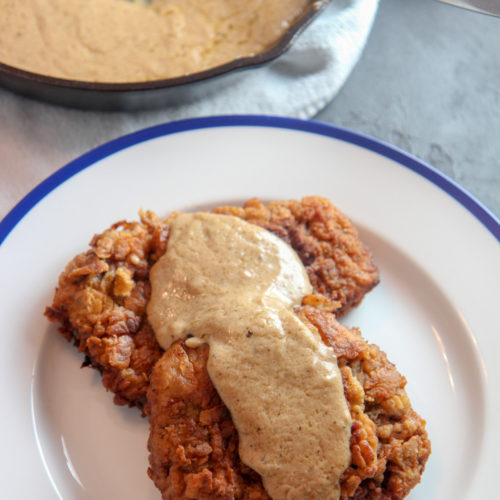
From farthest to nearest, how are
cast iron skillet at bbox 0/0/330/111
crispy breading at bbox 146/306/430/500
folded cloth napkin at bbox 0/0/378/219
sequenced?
1. folded cloth napkin at bbox 0/0/378/219
2. cast iron skillet at bbox 0/0/330/111
3. crispy breading at bbox 146/306/430/500

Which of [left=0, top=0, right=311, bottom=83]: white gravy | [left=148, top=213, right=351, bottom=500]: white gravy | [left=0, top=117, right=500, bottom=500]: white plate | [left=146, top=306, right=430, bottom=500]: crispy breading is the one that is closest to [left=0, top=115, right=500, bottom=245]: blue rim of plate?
[left=0, top=117, right=500, bottom=500]: white plate

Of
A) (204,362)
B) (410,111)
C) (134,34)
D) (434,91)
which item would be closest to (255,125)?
(134,34)

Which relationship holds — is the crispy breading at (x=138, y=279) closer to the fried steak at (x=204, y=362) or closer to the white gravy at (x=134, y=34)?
the fried steak at (x=204, y=362)

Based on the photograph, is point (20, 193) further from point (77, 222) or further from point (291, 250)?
point (291, 250)

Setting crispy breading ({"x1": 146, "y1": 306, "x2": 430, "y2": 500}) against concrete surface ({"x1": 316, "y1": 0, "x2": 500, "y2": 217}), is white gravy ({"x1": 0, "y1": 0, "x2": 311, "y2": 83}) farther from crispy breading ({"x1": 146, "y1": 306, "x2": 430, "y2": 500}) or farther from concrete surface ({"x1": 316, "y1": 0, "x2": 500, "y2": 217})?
crispy breading ({"x1": 146, "y1": 306, "x2": 430, "y2": 500})

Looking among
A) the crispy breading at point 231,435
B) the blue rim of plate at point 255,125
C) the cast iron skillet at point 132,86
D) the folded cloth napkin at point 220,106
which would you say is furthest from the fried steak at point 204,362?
the folded cloth napkin at point 220,106

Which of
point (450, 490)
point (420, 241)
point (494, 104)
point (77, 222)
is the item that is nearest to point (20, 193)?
point (77, 222)

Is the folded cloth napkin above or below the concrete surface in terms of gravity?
below
